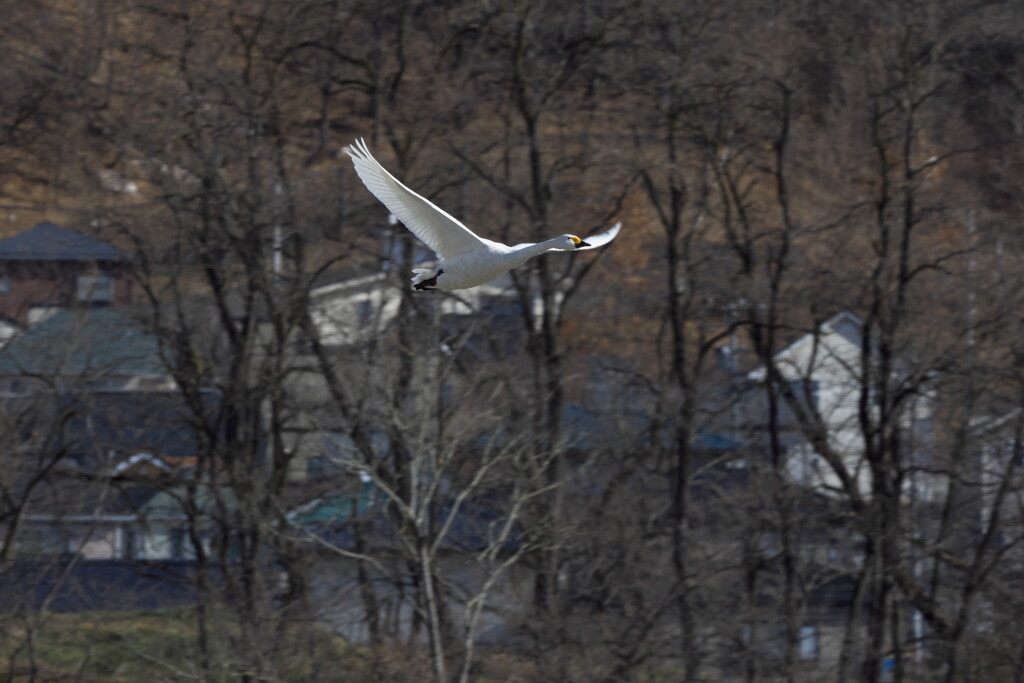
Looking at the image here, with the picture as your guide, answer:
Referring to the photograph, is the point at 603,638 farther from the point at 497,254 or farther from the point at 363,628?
the point at 497,254

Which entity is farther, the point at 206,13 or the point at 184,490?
the point at 184,490

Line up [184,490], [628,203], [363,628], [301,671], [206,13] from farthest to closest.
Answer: [628,203], [184,490], [206,13], [363,628], [301,671]

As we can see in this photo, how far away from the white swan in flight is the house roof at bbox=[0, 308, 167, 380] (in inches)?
429

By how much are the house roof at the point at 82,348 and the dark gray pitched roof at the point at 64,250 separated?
0.89 metres

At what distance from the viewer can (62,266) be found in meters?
21.5

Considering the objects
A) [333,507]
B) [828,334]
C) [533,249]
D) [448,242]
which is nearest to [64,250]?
[333,507]

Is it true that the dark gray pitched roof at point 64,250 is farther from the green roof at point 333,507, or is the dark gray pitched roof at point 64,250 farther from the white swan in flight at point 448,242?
the white swan in flight at point 448,242

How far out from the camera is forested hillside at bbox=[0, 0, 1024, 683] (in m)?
19.0

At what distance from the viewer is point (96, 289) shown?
67.4ft

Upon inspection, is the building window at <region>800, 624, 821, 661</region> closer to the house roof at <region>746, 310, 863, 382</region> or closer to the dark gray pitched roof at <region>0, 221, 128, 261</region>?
the house roof at <region>746, 310, 863, 382</region>

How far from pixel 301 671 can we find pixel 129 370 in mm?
7273

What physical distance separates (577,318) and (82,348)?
8236 mm

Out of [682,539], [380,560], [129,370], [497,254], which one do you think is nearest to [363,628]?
[380,560]

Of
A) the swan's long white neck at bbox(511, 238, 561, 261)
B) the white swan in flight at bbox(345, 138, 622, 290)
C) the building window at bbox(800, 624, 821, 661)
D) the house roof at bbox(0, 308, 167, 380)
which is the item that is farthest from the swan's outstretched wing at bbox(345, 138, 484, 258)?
the building window at bbox(800, 624, 821, 661)
